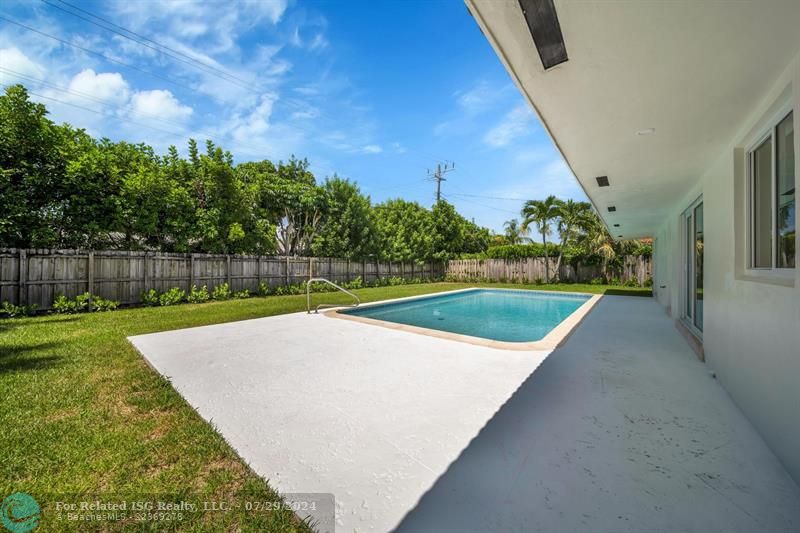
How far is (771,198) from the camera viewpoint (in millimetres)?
2557

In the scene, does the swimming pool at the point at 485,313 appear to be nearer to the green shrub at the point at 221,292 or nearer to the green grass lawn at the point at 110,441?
the green grass lawn at the point at 110,441

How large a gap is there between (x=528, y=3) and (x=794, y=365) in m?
2.50

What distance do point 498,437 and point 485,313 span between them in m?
7.71

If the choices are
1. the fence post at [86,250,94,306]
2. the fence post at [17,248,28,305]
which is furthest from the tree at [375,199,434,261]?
the fence post at [17,248,28,305]

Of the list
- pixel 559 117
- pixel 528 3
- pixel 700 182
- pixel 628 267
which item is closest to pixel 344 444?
pixel 528 3

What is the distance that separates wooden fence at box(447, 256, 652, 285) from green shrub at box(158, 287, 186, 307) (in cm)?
1509

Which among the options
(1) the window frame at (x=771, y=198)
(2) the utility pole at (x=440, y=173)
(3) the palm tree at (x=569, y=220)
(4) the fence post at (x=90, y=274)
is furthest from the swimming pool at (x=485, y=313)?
(2) the utility pole at (x=440, y=173)

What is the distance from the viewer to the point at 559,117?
275 cm

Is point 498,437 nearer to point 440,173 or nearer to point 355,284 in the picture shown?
point 355,284

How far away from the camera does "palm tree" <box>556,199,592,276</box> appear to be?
55.4 ft

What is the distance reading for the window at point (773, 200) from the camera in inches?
90.0

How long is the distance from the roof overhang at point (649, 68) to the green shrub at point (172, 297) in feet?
35.3

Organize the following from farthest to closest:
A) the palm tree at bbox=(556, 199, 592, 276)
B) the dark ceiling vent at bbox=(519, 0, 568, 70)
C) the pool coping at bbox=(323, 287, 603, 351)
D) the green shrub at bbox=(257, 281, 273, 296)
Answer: the palm tree at bbox=(556, 199, 592, 276)
the green shrub at bbox=(257, 281, 273, 296)
the pool coping at bbox=(323, 287, 603, 351)
the dark ceiling vent at bbox=(519, 0, 568, 70)

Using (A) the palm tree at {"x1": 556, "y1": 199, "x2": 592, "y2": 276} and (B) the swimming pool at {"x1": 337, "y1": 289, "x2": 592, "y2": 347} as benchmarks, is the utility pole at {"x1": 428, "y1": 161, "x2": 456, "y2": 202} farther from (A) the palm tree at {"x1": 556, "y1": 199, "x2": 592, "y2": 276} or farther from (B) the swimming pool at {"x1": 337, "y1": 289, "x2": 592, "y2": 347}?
(B) the swimming pool at {"x1": 337, "y1": 289, "x2": 592, "y2": 347}
